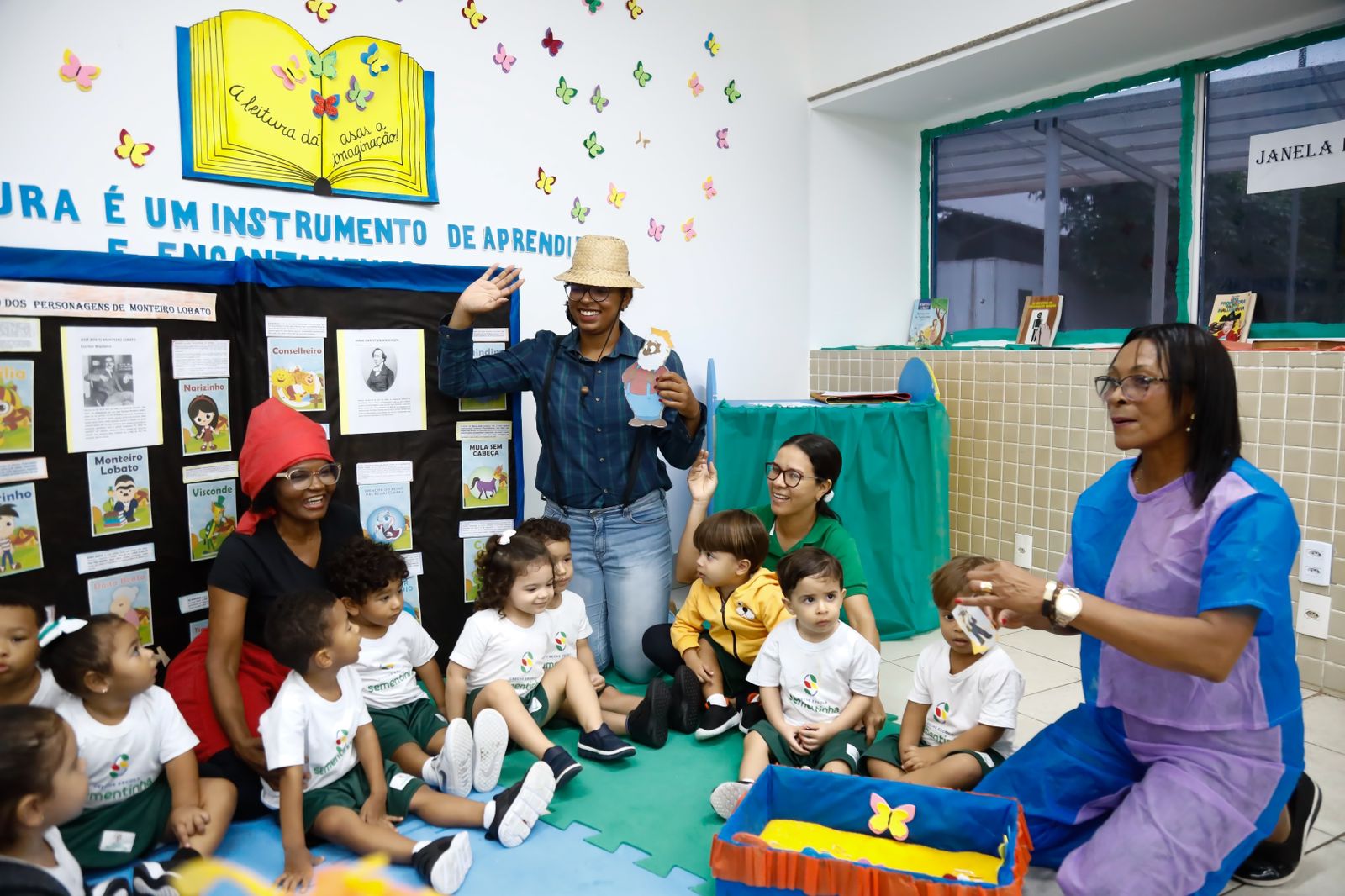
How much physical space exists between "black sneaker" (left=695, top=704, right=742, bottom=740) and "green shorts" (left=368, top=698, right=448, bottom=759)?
0.80m

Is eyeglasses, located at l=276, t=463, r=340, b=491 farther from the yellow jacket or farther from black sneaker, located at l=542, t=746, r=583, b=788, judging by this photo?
the yellow jacket

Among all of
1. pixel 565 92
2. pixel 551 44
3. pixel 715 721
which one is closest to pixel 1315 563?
pixel 715 721

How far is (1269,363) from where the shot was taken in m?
3.28

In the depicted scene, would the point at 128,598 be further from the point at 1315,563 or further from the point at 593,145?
the point at 1315,563

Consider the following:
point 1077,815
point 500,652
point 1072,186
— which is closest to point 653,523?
point 500,652

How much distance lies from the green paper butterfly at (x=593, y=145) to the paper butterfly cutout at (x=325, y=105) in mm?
1143

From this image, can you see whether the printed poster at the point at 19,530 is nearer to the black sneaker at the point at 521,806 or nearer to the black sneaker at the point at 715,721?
the black sneaker at the point at 521,806

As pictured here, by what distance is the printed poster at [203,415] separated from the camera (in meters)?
2.73

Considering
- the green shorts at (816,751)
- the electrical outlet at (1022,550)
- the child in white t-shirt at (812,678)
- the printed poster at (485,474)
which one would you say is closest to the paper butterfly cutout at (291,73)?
the printed poster at (485,474)

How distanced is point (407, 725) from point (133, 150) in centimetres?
205

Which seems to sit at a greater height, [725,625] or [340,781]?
[725,625]

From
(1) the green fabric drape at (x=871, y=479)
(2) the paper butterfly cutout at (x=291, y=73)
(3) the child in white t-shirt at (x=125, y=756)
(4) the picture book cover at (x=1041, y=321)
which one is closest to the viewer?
(3) the child in white t-shirt at (x=125, y=756)

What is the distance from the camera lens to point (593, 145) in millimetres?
4074

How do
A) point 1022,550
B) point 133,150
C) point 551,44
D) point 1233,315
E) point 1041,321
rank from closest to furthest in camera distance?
point 133,150
point 1233,315
point 551,44
point 1022,550
point 1041,321
